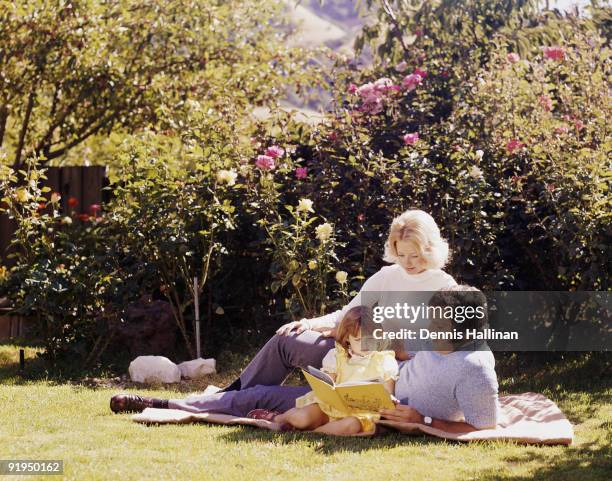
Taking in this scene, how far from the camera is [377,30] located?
9523 millimetres

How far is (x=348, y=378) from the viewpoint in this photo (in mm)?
4602

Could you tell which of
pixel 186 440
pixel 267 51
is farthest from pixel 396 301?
pixel 267 51

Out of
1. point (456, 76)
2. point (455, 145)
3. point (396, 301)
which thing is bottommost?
point (396, 301)

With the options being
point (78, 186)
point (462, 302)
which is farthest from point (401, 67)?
point (462, 302)

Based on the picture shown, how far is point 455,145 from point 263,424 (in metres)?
2.82

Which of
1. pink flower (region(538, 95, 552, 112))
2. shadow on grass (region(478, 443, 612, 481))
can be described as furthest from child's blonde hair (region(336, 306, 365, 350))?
pink flower (region(538, 95, 552, 112))

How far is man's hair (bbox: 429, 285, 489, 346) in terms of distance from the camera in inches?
170

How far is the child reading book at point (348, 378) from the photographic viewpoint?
444 cm

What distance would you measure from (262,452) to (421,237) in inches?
53.8

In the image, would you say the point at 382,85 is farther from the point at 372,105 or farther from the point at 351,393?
the point at 351,393

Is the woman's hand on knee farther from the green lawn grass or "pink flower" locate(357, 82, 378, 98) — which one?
"pink flower" locate(357, 82, 378, 98)

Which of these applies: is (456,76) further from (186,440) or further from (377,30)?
(186,440)

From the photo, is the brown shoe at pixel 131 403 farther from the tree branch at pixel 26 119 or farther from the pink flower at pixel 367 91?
the tree branch at pixel 26 119
